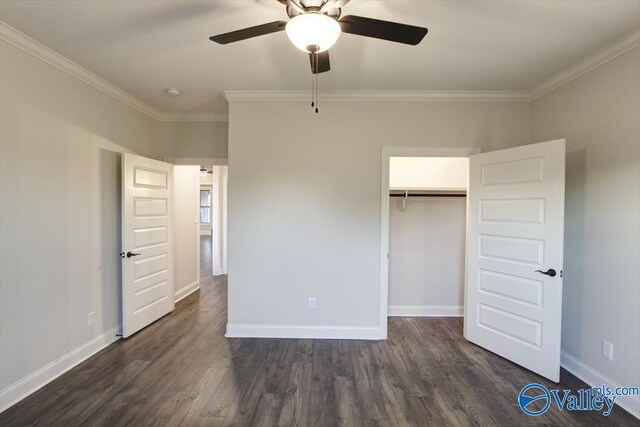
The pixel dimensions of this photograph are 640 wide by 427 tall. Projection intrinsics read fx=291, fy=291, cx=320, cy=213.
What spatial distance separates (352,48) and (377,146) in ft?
3.69

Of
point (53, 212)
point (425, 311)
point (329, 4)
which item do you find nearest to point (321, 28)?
point (329, 4)

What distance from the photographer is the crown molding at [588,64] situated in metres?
2.12

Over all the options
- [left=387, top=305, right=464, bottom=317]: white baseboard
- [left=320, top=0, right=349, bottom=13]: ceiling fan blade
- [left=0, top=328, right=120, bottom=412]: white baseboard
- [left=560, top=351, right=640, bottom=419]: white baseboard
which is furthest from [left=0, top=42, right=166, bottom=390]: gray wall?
[left=560, top=351, right=640, bottom=419]: white baseboard

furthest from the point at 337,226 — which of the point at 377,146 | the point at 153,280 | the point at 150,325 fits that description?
the point at 150,325

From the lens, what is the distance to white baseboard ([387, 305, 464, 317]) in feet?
12.8

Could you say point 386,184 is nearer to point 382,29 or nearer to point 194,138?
point 382,29

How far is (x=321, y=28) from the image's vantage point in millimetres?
1390

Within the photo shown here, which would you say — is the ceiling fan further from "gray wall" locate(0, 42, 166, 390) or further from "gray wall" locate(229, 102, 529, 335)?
"gray wall" locate(0, 42, 166, 390)

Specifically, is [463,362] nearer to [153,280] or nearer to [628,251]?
[628,251]

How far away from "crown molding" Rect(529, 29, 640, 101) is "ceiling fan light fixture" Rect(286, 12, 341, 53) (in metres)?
2.29

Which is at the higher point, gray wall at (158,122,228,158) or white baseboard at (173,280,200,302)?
gray wall at (158,122,228,158)

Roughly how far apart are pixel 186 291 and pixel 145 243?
1.60 metres

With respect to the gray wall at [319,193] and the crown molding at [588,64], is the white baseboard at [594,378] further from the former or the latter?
the crown molding at [588,64]

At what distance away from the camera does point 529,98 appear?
3154 millimetres
